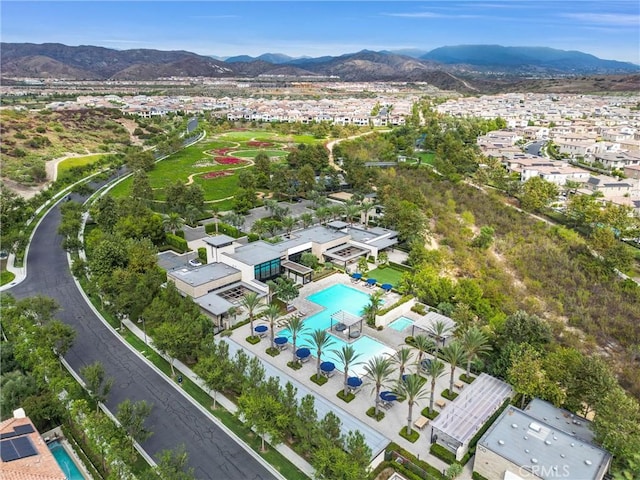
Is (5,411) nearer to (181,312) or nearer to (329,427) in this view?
(181,312)

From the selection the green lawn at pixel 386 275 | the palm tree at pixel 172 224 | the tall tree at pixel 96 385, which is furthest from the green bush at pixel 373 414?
the palm tree at pixel 172 224

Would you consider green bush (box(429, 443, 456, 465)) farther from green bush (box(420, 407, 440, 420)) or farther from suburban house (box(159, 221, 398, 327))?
suburban house (box(159, 221, 398, 327))

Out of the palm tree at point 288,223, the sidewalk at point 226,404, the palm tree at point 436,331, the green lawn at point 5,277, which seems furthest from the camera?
the palm tree at point 288,223

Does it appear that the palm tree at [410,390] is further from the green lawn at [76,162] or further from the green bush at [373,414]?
the green lawn at [76,162]

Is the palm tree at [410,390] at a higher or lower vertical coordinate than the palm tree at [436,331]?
higher

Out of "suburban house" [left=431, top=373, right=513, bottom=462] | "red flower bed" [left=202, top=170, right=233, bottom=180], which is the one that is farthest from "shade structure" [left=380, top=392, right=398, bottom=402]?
"red flower bed" [left=202, top=170, right=233, bottom=180]

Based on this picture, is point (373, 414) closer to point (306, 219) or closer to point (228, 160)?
point (306, 219)

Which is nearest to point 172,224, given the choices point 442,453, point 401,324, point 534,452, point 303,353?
point 303,353
